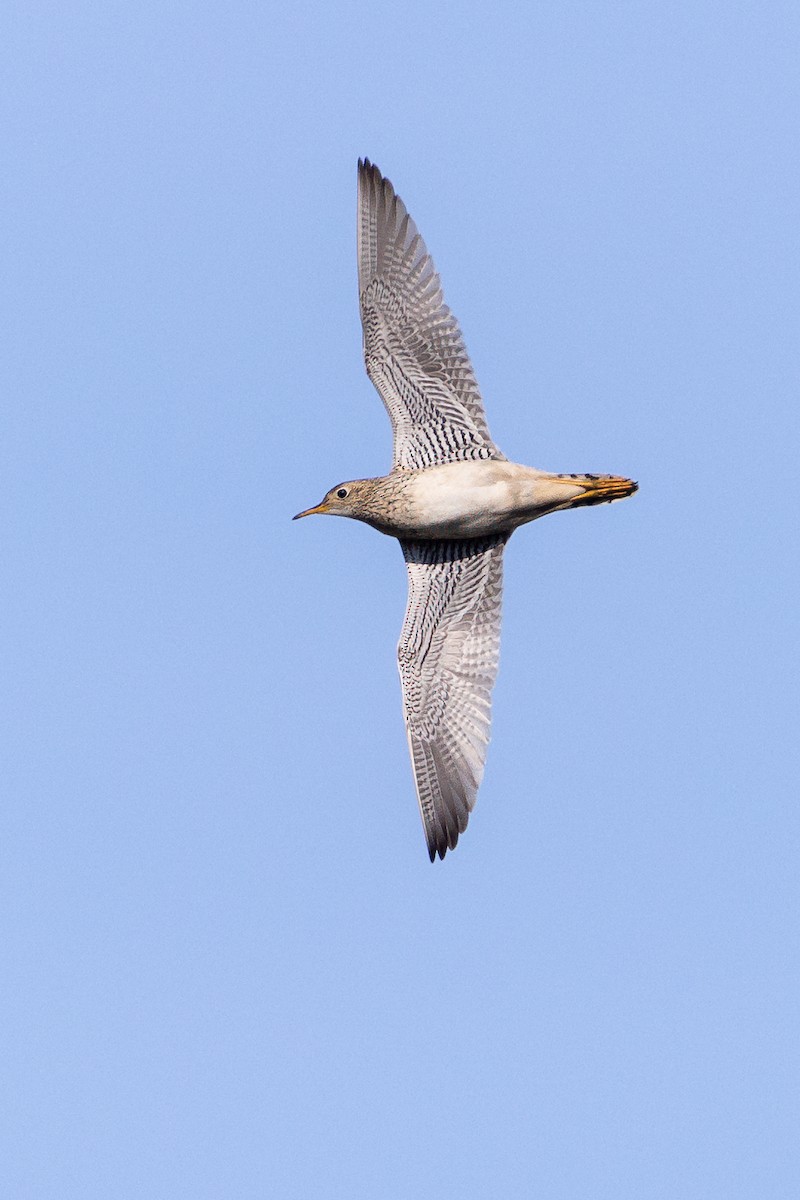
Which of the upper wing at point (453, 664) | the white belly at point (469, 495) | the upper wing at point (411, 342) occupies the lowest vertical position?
the upper wing at point (453, 664)

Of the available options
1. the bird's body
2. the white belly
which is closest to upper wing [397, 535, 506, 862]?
the bird's body

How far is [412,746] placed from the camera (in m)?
17.9

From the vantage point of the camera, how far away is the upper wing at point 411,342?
55.8ft

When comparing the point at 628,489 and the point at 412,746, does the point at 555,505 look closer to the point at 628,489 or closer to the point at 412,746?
the point at 628,489

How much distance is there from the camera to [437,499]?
56.1 ft

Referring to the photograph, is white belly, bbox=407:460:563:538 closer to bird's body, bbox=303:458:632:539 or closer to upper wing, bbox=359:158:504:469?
bird's body, bbox=303:458:632:539

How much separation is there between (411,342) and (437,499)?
4.37 feet

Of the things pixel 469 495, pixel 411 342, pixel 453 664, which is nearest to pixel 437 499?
pixel 469 495

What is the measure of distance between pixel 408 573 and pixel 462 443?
54.3 inches

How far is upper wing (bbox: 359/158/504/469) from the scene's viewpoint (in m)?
17.0

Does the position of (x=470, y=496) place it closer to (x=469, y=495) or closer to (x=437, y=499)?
(x=469, y=495)

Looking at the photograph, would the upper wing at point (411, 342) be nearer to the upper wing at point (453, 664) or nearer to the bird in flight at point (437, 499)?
the bird in flight at point (437, 499)

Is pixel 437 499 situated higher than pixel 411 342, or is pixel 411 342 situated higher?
pixel 411 342

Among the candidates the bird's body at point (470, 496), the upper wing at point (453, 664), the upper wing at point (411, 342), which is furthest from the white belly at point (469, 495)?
the upper wing at point (453, 664)
